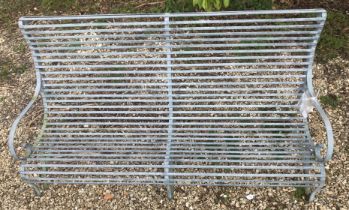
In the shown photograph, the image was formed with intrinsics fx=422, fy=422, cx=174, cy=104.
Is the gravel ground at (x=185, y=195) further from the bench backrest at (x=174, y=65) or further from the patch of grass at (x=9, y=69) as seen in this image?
the patch of grass at (x=9, y=69)

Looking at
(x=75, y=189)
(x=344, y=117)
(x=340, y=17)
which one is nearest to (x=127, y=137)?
(x=75, y=189)

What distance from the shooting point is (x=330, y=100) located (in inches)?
166

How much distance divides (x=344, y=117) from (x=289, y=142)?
107 centimetres

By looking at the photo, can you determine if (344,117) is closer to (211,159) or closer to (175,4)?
(211,159)

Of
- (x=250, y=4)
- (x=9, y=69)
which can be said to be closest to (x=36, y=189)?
(x=9, y=69)

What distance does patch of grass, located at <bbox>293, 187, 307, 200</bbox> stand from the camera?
11.3ft

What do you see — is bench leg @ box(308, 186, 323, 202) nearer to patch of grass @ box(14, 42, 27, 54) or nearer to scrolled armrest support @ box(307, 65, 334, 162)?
scrolled armrest support @ box(307, 65, 334, 162)

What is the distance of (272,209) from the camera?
3.39 meters

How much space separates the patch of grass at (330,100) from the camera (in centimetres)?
419

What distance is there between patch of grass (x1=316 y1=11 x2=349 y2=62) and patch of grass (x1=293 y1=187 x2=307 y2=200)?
1770 mm

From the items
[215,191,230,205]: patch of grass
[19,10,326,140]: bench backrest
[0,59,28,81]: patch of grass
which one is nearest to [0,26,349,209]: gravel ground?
[215,191,230,205]: patch of grass

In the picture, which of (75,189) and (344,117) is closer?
(75,189)

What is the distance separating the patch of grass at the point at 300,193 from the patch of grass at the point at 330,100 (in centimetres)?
111

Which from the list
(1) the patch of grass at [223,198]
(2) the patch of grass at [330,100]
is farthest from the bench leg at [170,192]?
(2) the patch of grass at [330,100]
